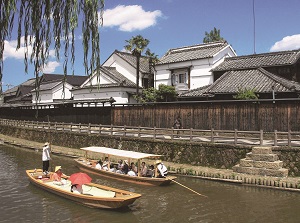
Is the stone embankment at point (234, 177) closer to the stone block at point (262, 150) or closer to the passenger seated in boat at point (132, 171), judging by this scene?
the stone block at point (262, 150)

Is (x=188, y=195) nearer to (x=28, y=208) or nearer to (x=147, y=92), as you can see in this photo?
(x=28, y=208)

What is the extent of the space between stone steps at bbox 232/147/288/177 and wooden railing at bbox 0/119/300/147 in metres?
0.94

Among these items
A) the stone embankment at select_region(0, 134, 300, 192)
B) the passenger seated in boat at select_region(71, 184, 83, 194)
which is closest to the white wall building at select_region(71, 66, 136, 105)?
the stone embankment at select_region(0, 134, 300, 192)

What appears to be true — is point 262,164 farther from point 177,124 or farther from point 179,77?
point 179,77

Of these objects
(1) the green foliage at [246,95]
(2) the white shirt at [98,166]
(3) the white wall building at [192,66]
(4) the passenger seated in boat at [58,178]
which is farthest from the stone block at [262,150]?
(3) the white wall building at [192,66]

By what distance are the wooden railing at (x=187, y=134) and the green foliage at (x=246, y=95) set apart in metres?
2.85

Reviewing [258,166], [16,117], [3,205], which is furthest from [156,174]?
[16,117]

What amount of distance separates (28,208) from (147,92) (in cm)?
2157

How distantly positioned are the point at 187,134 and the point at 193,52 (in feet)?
53.8

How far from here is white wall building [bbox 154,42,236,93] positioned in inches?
1289

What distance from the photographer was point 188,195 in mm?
14281

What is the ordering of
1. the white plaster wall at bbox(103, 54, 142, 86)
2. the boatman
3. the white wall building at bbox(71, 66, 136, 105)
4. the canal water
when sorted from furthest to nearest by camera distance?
the white plaster wall at bbox(103, 54, 142, 86) → the white wall building at bbox(71, 66, 136, 105) → the boatman → the canal water

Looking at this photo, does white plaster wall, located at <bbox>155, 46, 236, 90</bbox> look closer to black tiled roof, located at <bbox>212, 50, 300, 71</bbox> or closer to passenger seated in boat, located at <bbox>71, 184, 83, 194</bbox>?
black tiled roof, located at <bbox>212, 50, 300, 71</bbox>

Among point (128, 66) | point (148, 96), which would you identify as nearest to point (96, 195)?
point (148, 96)
